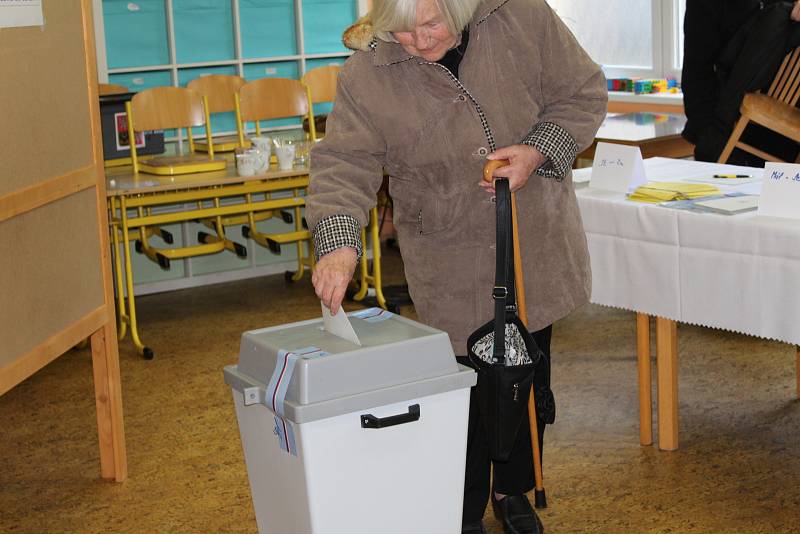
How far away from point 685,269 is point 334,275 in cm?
117

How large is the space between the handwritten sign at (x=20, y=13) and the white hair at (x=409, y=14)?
2.99 ft

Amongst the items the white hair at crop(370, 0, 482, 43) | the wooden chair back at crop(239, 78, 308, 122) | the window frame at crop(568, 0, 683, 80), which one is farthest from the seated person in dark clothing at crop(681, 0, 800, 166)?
the white hair at crop(370, 0, 482, 43)

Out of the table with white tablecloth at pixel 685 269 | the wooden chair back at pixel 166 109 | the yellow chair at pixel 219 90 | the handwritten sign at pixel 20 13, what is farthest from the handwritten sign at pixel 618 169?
the yellow chair at pixel 219 90

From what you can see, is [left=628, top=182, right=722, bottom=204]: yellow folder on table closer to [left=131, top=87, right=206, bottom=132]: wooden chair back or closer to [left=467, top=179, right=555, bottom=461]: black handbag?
[left=467, top=179, right=555, bottom=461]: black handbag

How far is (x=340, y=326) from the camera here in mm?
1941

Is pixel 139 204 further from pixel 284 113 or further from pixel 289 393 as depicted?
pixel 289 393

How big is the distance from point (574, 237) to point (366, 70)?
590mm

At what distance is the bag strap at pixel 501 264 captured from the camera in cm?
217

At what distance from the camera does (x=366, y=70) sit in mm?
2203

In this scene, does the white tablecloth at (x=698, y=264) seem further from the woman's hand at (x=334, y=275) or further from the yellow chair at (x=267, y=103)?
the yellow chair at (x=267, y=103)

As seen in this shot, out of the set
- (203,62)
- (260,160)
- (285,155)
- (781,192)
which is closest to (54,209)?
(781,192)

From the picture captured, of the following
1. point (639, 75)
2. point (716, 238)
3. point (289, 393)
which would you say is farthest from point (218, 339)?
point (639, 75)

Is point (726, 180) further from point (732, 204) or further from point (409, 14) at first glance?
point (409, 14)

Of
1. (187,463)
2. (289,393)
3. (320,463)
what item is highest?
(289,393)
